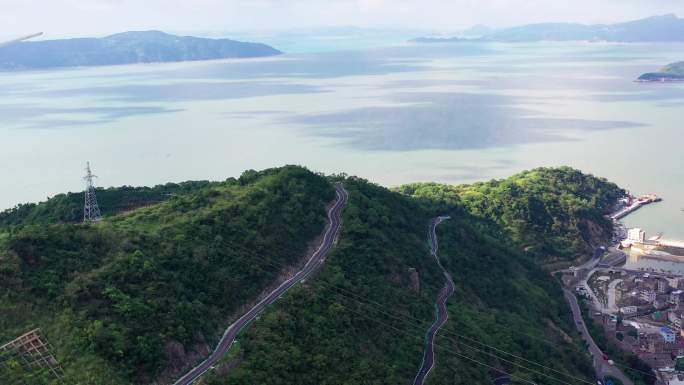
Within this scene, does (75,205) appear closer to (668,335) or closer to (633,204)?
(668,335)

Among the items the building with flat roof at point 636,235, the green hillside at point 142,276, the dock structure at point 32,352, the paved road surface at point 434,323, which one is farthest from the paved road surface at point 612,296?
the dock structure at point 32,352

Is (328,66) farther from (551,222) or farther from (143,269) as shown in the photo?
(143,269)

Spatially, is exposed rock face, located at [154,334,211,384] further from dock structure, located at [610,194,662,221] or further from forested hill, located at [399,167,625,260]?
dock structure, located at [610,194,662,221]

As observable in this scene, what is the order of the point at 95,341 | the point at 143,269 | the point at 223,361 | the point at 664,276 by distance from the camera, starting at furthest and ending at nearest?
the point at 664,276 < the point at 143,269 < the point at 223,361 < the point at 95,341

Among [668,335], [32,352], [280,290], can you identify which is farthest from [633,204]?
[32,352]

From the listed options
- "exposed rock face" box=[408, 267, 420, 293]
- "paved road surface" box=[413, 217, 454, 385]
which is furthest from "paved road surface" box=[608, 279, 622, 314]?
"exposed rock face" box=[408, 267, 420, 293]

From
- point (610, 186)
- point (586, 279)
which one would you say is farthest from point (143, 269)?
point (610, 186)
